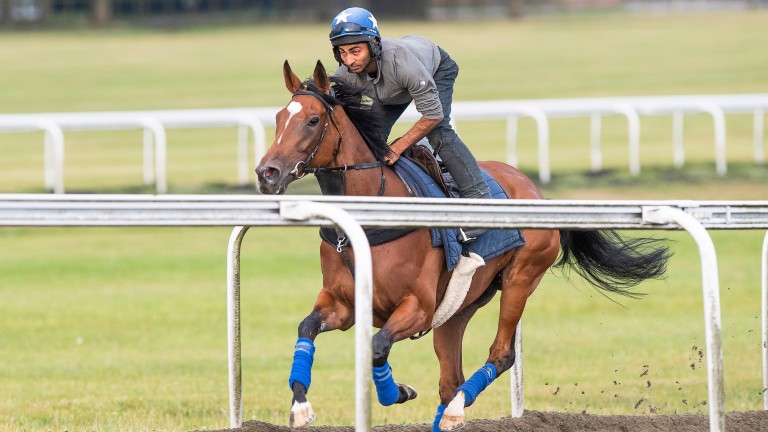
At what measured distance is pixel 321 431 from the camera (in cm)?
546

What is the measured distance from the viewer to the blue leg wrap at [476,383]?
5.11 meters

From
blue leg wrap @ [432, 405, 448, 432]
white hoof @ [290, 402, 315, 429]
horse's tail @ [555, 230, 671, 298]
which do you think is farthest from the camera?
horse's tail @ [555, 230, 671, 298]

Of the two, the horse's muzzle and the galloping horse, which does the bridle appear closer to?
the galloping horse

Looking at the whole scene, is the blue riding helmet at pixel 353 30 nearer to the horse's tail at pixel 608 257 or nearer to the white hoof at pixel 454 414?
the white hoof at pixel 454 414

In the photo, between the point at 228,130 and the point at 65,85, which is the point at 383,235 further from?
the point at 65,85

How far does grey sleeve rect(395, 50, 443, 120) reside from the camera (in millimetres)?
4977

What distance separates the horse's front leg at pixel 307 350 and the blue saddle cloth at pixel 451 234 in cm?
46

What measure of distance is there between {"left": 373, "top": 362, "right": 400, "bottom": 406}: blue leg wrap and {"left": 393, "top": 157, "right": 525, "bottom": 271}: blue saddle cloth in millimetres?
465

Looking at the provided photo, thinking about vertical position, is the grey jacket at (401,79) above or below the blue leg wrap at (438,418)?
above

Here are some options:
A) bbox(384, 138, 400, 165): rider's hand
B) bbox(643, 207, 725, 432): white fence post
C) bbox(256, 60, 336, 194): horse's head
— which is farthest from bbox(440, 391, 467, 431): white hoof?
bbox(643, 207, 725, 432): white fence post

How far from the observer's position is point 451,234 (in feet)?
16.9

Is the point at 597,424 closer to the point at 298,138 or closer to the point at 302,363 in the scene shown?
the point at 302,363

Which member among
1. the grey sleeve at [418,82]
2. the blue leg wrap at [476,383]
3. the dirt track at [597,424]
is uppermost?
the grey sleeve at [418,82]

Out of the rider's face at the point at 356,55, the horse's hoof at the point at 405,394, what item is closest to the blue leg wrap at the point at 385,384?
the horse's hoof at the point at 405,394
